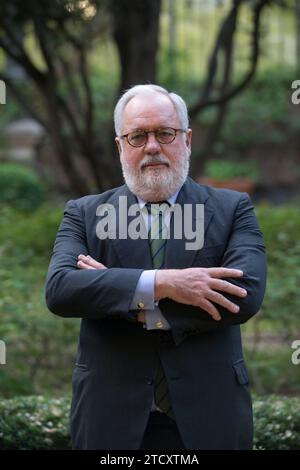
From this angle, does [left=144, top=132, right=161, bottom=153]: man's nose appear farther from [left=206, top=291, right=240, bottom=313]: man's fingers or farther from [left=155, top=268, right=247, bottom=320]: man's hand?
[left=206, top=291, right=240, bottom=313]: man's fingers

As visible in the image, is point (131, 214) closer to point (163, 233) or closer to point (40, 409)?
point (163, 233)

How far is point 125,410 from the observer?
9.90ft

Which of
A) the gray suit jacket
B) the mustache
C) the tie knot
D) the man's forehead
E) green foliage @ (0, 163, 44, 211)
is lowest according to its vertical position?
the gray suit jacket

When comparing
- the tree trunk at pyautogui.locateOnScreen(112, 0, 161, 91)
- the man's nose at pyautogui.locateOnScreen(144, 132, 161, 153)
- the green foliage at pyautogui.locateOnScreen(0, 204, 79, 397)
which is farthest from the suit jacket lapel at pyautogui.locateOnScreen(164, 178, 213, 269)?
the tree trunk at pyautogui.locateOnScreen(112, 0, 161, 91)

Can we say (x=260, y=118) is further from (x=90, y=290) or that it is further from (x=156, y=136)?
(x=90, y=290)

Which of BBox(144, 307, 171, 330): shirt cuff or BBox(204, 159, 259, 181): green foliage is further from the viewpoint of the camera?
BBox(204, 159, 259, 181): green foliage

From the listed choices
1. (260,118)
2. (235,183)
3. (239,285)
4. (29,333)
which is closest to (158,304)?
(239,285)

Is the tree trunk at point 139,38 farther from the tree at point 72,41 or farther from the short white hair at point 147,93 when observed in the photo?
the short white hair at point 147,93

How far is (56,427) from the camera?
4.61 meters

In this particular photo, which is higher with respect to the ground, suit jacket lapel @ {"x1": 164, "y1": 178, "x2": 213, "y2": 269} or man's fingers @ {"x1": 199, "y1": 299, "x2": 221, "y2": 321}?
suit jacket lapel @ {"x1": 164, "y1": 178, "x2": 213, "y2": 269}

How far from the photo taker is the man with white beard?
296cm

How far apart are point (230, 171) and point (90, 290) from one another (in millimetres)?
14484

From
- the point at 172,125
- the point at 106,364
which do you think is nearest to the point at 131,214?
the point at 172,125

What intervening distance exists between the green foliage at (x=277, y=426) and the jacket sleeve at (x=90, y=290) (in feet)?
6.02
